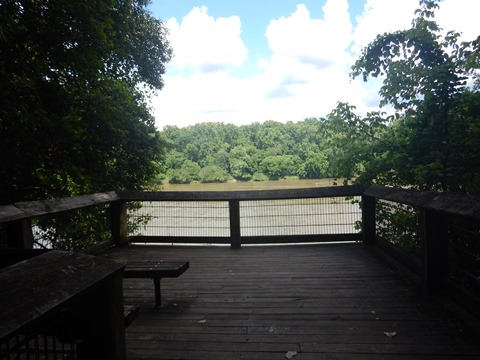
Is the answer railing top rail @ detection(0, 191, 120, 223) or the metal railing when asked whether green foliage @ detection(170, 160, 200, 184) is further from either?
railing top rail @ detection(0, 191, 120, 223)

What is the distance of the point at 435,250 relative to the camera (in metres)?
3.21

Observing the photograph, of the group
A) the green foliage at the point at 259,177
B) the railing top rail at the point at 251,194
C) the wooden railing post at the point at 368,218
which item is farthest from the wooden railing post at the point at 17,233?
the green foliage at the point at 259,177

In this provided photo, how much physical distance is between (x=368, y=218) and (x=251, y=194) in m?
2.13

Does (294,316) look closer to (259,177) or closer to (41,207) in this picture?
(41,207)

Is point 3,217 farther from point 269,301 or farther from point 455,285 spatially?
point 455,285

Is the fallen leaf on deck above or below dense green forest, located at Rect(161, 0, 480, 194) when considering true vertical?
below

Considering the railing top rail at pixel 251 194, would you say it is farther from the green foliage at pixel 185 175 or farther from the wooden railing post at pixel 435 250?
the green foliage at pixel 185 175

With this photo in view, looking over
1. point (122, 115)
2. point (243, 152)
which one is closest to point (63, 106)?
point (122, 115)

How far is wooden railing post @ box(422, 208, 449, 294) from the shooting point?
3.19 metres

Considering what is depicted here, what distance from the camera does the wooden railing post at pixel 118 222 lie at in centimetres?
611

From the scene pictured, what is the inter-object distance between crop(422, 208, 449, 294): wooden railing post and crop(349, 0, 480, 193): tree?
907 millimetres

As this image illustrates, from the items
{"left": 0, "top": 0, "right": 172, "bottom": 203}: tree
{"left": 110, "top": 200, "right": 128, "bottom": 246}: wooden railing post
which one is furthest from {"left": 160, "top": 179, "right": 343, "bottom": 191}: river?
{"left": 110, "top": 200, "right": 128, "bottom": 246}: wooden railing post

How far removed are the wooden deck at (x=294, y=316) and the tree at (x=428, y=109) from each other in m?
1.49

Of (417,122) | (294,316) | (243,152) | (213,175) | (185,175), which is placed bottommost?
(294,316)
